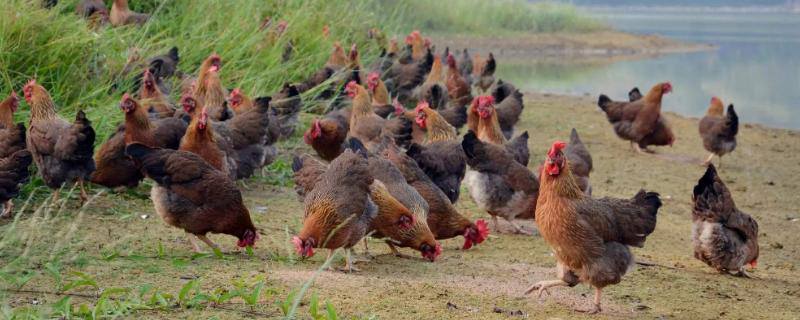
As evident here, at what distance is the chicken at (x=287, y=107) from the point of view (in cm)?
1024

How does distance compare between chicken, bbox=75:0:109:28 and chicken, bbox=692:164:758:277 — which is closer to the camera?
chicken, bbox=692:164:758:277

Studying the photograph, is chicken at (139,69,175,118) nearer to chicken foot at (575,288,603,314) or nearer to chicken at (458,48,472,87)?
chicken foot at (575,288,603,314)

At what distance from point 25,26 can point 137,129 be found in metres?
1.68

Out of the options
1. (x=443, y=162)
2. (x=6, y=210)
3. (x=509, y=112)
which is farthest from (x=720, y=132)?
(x=6, y=210)

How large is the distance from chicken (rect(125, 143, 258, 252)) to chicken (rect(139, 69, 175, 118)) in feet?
8.36

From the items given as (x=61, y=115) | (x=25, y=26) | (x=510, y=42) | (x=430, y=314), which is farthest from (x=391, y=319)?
(x=510, y=42)

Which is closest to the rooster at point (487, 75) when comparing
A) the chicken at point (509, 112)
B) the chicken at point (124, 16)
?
the chicken at point (509, 112)

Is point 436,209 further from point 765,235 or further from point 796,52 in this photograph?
point 796,52

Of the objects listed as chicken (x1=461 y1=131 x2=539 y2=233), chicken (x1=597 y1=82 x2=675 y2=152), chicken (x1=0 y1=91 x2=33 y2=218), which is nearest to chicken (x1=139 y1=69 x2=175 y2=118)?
chicken (x1=0 y1=91 x2=33 y2=218)

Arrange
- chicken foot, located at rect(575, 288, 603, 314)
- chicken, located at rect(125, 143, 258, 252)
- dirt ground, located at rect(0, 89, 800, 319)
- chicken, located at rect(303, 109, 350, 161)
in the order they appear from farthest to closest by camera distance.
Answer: chicken, located at rect(303, 109, 350, 161) < chicken, located at rect(125, 143, 258, 252) < chicken foot, located at rect(575, 288, 603, 314) < dirt ground, located at rect(0, 89, 800, 319)

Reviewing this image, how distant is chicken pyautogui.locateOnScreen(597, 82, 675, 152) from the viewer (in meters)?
13.1

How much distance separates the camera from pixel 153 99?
9.20m

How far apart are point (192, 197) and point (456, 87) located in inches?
316

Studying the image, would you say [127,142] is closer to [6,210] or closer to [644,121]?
[6,210]
